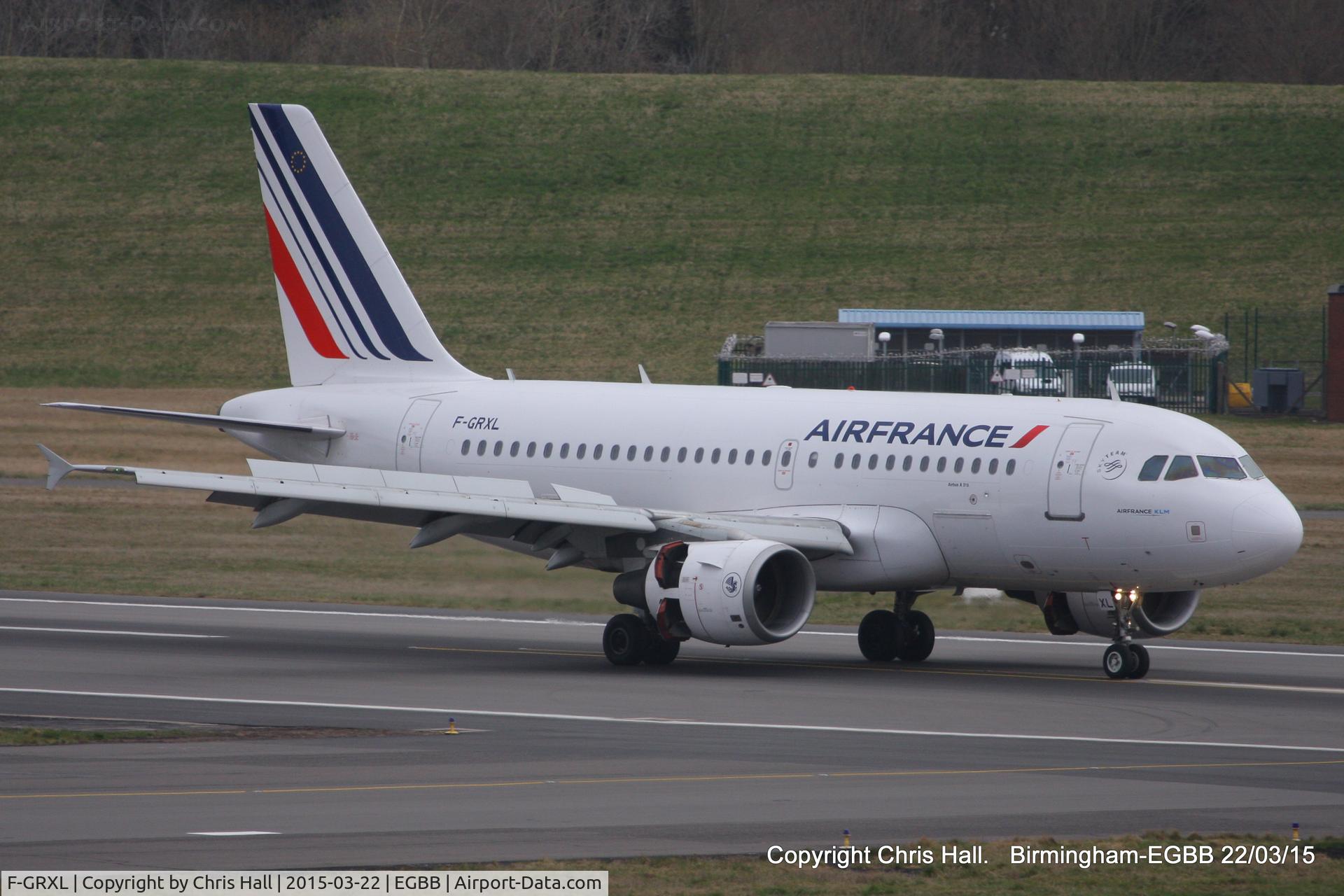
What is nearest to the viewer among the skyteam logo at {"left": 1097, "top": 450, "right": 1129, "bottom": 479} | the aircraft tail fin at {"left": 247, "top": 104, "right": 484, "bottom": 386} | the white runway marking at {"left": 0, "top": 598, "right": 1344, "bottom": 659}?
the skyteam logo at {"left": 1097, "top": 450, "right": 1129, "bottom": 479}

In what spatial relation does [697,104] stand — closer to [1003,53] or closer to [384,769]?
[1003,53]

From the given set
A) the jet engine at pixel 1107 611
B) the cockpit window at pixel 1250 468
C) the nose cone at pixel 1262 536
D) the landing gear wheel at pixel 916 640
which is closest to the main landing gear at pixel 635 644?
the landing gear wheel at pixel 916 640

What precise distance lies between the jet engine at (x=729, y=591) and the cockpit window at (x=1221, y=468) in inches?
208

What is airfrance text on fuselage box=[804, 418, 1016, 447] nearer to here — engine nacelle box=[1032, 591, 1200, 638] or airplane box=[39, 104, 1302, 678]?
airplane box=[39, 104, 1302, 678]

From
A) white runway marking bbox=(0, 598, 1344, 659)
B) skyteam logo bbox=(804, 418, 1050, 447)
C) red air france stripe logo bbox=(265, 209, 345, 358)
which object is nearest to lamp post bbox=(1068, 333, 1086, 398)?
white runway marking bbox=(0, 598, 1344, 659)

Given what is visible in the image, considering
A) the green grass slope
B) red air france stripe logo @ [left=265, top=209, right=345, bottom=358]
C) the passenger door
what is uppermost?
the green grass slope

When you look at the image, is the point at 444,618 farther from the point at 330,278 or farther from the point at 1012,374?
the point at 1012,374

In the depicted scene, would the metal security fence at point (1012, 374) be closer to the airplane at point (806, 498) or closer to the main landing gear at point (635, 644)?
the airplane at point (806, 498)

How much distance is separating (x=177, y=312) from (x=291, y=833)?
73.1 m

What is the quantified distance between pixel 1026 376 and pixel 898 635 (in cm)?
3872

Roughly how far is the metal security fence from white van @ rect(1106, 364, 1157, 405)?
0.9 inches

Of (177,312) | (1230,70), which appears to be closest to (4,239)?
(177,312)

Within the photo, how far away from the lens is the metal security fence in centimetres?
6612

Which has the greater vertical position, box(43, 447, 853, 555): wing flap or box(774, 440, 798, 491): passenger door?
box(774, 440, 798, 491): passenger door
